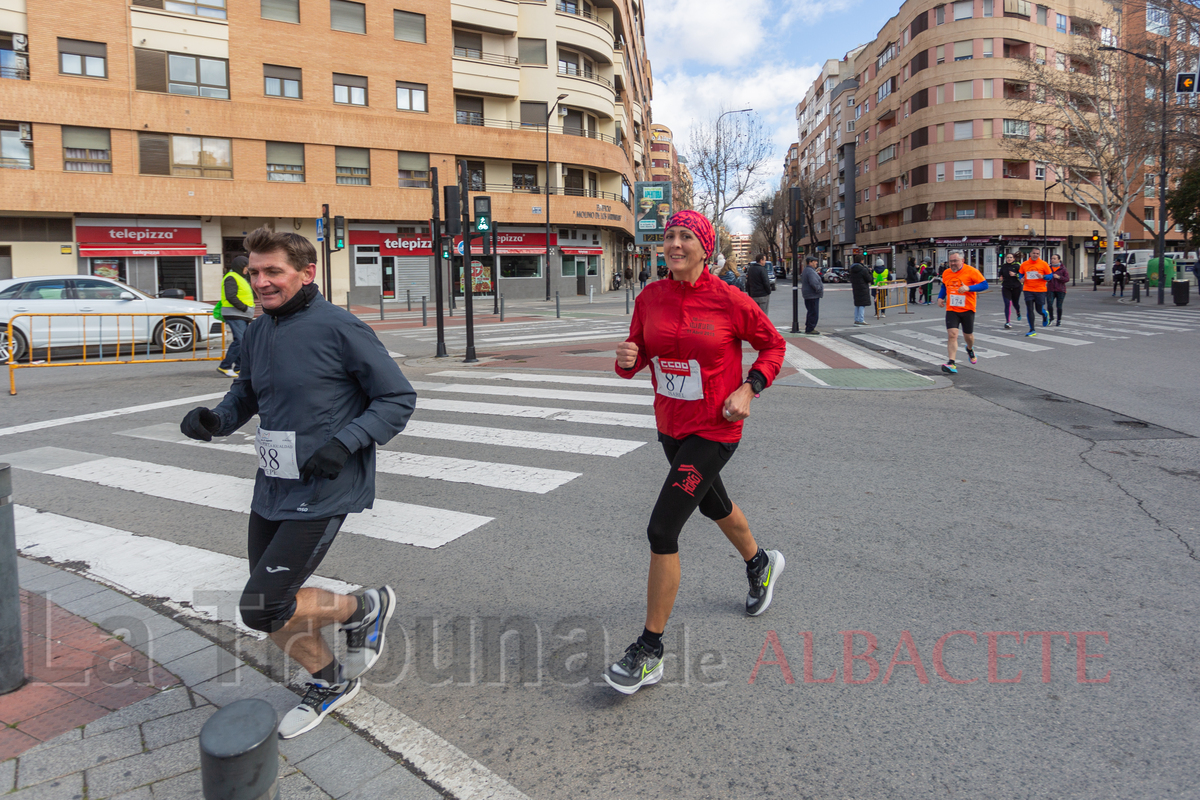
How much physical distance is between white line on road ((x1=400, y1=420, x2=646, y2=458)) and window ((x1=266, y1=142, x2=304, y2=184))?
3311 cm

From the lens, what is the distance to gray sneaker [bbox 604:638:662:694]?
124 inches

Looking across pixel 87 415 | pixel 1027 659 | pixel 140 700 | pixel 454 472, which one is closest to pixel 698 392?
pixel 1027 659

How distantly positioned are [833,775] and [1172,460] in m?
5.82

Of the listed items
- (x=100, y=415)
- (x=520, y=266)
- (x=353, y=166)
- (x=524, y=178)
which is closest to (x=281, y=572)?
(x=100, y=415)

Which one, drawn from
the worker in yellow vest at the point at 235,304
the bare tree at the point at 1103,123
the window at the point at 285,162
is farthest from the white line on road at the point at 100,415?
the bare tree at the point at 1103,123

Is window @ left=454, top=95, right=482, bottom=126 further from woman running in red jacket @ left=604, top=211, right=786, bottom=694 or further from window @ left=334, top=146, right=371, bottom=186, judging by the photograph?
woman running in red jacket @ left=604, top=211, right=786, bottom=694

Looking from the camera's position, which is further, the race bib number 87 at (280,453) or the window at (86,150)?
the window at (86,150)

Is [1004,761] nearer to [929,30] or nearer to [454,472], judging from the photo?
[454,472]

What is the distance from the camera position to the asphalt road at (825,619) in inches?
109

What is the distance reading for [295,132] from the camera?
3747cm

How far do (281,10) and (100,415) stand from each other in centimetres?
3350

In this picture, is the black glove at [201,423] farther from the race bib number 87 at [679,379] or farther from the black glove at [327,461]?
the race bib number 87 at [679,379]

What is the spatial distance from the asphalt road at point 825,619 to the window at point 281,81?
3436 centimetres

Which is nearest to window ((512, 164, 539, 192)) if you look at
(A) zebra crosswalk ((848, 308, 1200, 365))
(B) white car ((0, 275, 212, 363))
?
(A) zebra crosswalk ((848, 308, 1200, 365))
